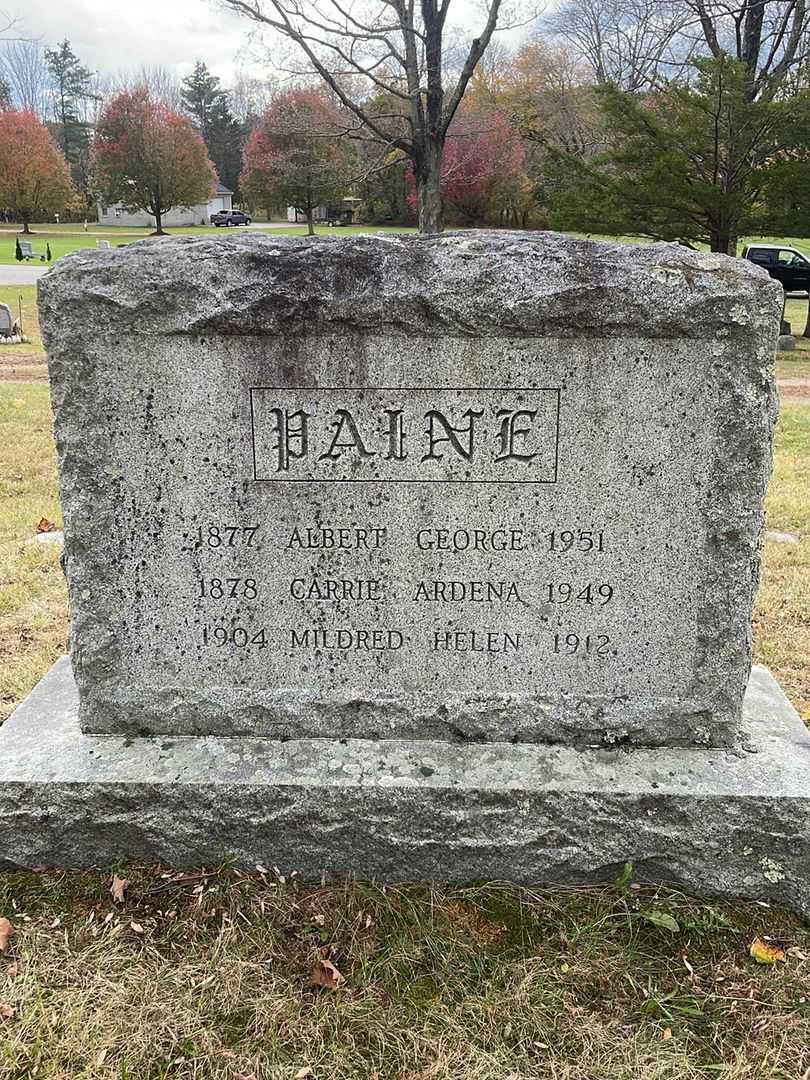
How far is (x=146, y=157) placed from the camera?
43.7 m

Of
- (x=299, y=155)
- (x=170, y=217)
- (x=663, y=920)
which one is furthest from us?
(x=170, y=217)

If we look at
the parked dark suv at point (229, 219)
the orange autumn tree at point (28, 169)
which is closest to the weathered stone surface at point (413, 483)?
the orange autumn tree at point (28, 169)

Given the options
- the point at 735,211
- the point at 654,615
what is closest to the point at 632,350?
the point at 654,615

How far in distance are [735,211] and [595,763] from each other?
55.9 ft

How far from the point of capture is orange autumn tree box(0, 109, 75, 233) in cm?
4566

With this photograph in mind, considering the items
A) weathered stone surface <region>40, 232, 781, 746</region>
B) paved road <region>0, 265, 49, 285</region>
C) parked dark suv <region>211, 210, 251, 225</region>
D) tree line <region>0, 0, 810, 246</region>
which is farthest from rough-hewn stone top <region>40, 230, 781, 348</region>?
parked dark suv <region>211, 210, 251, 225</region>

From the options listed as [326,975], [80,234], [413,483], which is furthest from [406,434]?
[80,234]

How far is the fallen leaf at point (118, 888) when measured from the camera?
2.61 metres

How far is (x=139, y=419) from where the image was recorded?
263 cm

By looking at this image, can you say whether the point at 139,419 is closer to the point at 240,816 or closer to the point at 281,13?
the point at 240,816

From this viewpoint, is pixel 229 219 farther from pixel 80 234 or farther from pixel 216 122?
pixel 216 122

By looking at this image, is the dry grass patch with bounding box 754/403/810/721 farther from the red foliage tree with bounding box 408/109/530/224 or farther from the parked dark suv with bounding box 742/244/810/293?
the red foliage tree with bounding box 408/109/530/224

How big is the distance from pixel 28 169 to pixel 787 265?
38705 mm

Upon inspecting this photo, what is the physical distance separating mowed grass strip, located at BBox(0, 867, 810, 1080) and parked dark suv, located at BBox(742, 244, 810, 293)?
93.5 ft
